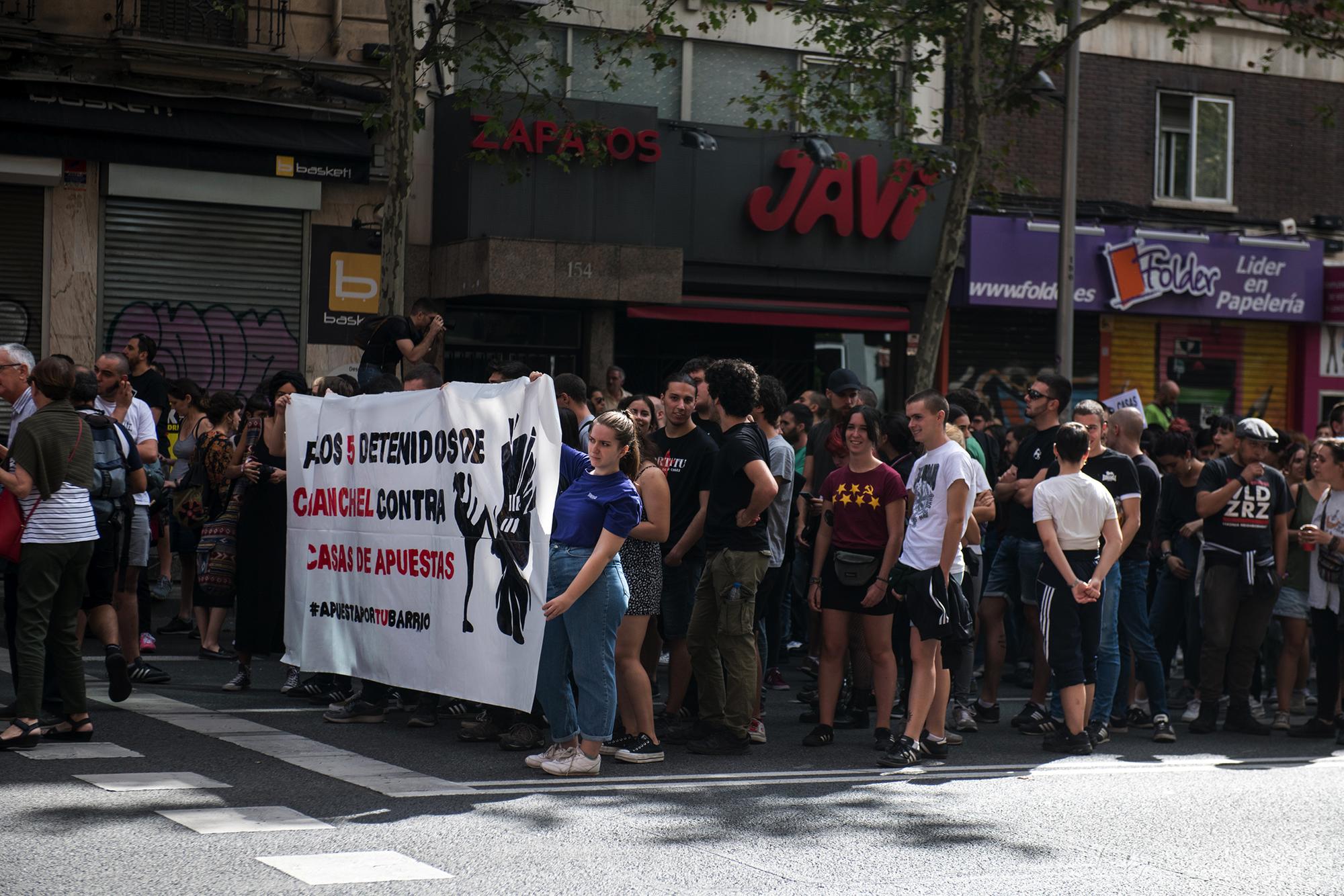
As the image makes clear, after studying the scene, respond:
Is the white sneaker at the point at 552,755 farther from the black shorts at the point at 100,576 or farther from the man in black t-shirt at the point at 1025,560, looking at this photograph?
the man in black t-shirt at the point at 1025,560

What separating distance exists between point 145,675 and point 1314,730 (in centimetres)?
763

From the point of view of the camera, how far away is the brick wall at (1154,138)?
75.8 ft

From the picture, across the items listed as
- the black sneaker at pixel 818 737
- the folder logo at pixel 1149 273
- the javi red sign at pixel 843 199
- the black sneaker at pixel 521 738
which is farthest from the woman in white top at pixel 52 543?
the folder logo at pixel 1149 273

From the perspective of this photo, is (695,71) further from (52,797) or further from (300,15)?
(52,797)

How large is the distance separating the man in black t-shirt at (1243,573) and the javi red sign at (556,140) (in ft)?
28.5

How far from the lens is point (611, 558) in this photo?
8.17m

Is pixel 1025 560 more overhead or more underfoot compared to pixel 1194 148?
more underfoot

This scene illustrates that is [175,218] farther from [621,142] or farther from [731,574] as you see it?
[731,574]

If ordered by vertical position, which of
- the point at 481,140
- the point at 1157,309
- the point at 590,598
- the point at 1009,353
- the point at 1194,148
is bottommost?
the point at 590,598

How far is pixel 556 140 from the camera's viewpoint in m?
18.9

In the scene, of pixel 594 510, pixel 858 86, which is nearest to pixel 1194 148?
pixel 858 86

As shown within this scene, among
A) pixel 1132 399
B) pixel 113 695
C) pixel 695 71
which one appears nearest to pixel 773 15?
pixel 695 71

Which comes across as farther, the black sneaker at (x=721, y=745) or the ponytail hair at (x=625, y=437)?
the black sneaker at (x=721, y=745)

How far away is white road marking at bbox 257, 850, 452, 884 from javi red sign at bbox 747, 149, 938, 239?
49.4 ft
